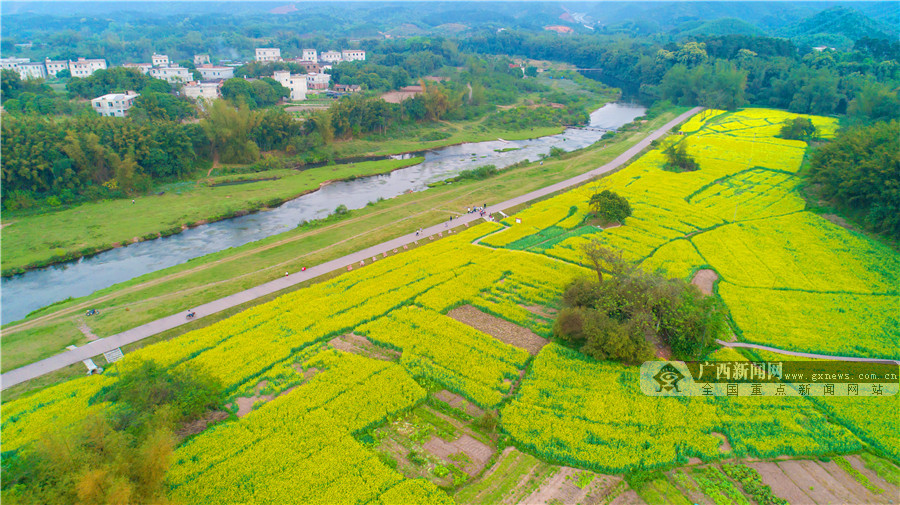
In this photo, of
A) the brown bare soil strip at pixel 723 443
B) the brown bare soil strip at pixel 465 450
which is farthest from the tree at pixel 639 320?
the brown bare soil strip at pixel 465 450

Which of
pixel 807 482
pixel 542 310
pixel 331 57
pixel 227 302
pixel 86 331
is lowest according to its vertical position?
pixel 86 331

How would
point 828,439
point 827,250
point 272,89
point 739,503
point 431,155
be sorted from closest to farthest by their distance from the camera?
point 739,503
point 828,439
point 827,250
point 431,155
point 272,89

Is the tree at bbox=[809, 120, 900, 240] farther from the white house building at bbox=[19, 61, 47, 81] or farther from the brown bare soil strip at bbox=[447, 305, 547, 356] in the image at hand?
the white house building at bbox=[19, 61, 47, 81]

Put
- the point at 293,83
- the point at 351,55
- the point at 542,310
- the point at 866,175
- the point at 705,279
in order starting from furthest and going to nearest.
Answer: the point at 351,55, the point at 293,83, the point at 866,175, the point at 705,279, the point at 542,310

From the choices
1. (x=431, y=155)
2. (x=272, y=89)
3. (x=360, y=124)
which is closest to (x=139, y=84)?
(x=272, y=89)

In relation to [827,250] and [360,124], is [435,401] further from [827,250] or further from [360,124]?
[360,124]

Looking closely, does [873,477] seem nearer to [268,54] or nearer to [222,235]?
[222,235]

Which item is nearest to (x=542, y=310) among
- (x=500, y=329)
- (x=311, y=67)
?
(x=500, y=329)

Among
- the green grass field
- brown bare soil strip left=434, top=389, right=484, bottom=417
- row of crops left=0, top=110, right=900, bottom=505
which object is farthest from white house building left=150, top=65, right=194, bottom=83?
brown bare soil strip left=434, top=389, right=484, bottom=417
